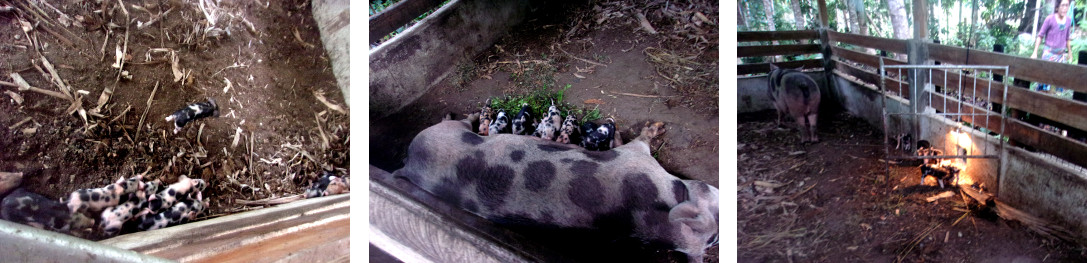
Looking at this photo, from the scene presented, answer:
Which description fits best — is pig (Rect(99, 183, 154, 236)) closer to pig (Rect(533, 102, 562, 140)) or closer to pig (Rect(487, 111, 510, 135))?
pig (Rect(487, 111, 510, 135))

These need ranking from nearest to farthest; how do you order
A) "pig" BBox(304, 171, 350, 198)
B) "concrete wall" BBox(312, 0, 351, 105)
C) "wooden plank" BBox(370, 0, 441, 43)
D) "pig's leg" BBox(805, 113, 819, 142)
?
"pig's leg" BBox(805, 113, 819, 142) < "wooden plank" BBox(370, 0, 441, 43) < "pig" BBox(304, 171, 350, 198) < "concrete wall" BBox(312, 0, 351, 105)

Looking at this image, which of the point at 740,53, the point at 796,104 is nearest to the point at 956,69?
the point at 796,104

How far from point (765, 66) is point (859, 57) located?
43 centimetres

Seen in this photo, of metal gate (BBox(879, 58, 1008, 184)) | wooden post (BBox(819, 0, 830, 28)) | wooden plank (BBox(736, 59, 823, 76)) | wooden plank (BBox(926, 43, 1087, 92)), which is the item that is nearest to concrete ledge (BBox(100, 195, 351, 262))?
wooden plank (BBox(736, 59, 823, 76))

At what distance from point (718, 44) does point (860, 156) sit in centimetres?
88

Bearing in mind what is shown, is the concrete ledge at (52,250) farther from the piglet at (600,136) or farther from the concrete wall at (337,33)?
the piglet at (600,136)

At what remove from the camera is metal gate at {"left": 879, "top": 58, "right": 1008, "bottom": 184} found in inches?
99.2

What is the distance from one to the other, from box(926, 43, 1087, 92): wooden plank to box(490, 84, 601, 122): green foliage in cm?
166

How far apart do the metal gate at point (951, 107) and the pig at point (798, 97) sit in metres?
0.31

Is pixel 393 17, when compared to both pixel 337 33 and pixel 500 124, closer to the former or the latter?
pixel 337 33

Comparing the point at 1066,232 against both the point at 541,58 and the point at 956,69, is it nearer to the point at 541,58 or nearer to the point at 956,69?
the point at 956,69

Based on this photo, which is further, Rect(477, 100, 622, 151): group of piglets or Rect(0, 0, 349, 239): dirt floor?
Rect(477, 100, 622, 151): group of piglets

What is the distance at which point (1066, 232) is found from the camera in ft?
7.97

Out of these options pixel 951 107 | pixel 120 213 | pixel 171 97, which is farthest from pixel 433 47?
pixel 951 107
